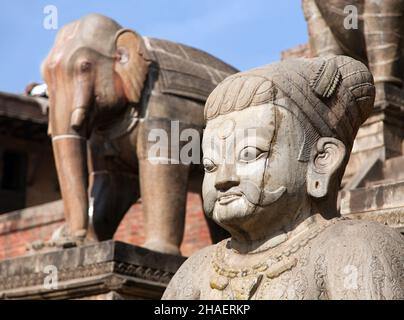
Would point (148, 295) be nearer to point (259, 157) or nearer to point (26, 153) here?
point (259, 157)

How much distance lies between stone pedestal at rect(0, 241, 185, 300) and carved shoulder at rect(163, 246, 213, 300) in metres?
3.44

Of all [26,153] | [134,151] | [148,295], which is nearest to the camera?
[148,295]

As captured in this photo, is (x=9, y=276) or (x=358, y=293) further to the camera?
(x=9, y=276)

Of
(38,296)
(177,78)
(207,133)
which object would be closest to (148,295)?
(38,296)

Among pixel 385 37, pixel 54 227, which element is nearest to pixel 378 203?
pixel 385 37

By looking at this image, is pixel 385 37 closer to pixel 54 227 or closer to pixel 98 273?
pixel 98 273

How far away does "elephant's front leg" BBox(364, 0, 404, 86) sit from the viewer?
822 cm

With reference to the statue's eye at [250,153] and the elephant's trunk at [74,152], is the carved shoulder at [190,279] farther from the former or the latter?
the elephant's trunk at [74,152]

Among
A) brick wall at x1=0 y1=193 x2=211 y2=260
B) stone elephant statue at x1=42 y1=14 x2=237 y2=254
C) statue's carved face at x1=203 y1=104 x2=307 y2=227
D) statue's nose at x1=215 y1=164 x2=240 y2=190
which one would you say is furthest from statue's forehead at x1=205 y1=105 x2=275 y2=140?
brick wall at x1=0 y1=193 x2=211 y2=260

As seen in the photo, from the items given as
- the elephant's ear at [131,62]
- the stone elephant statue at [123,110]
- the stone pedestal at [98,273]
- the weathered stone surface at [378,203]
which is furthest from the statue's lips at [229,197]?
the elephant's ear at [131,62]

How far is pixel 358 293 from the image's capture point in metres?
4.18

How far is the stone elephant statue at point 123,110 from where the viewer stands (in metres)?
8.73

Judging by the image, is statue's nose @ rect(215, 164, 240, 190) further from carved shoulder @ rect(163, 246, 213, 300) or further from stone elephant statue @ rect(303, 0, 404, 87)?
stone elephant statue @ rect(303, 0, 404, 87)

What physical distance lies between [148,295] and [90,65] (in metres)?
1.69
